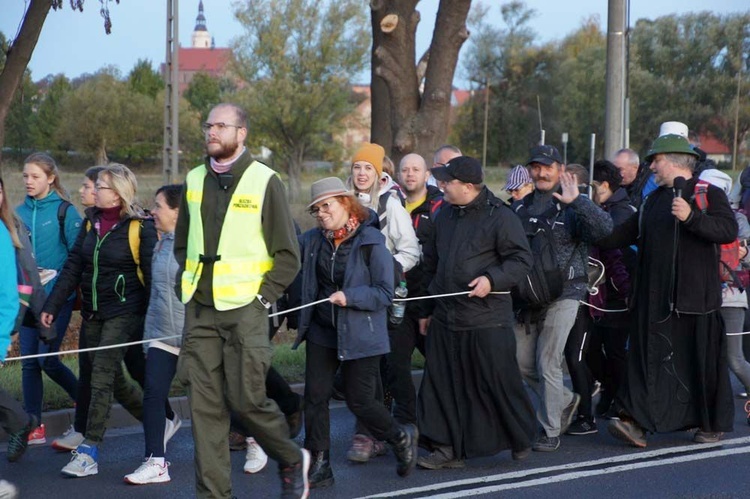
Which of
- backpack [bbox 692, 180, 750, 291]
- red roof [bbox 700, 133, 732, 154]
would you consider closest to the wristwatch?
backpack [bbox 692, 180, 750, 291]

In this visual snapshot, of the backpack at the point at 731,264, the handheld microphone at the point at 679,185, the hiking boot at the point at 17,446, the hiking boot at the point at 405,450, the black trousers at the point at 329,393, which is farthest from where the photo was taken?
the backpack at the point at 731,264

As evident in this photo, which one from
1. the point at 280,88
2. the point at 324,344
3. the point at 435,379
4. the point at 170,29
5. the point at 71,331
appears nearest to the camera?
the point at 324,344

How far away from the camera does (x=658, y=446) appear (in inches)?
288

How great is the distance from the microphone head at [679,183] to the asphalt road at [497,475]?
1.75m

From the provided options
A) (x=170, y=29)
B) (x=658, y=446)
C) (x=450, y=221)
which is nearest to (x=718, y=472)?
(x=658, y=446)

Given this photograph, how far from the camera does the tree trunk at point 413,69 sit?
13484mm

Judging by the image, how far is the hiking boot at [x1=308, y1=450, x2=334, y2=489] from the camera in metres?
6.35

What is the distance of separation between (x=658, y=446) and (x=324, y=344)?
253 centimetres

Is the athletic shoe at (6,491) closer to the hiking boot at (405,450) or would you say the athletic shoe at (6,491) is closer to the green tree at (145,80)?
the hiking boot at (405,450)

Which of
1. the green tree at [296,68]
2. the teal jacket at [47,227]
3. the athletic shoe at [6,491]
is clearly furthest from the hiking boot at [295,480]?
the green tree at [296,68]

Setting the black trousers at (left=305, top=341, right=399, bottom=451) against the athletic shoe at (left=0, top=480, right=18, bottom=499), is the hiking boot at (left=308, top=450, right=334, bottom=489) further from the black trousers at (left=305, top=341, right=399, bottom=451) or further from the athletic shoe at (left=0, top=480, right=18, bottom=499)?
the athletic shoe at (left=0, top=480, right=18, bottom=499)

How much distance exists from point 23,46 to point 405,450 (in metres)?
9.56

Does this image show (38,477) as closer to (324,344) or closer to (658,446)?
(324,344)

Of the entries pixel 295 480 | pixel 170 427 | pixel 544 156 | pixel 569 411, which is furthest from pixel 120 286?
pixel 569 411
